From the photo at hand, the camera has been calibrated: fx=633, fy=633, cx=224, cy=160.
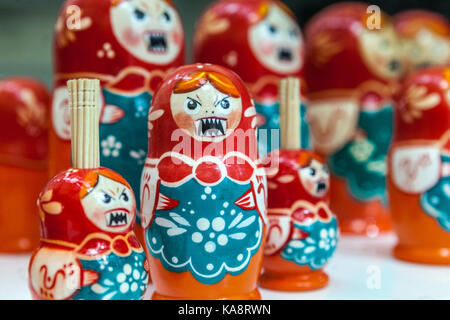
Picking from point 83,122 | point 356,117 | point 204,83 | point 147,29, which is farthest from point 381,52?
point 83,122

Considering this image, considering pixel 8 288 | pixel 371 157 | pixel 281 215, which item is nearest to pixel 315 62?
pixel 371 157

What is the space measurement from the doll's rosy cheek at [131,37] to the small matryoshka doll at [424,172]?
0.57m

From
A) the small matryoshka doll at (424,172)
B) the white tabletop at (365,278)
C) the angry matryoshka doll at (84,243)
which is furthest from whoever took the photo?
the small matryoshka doll at (424,172)

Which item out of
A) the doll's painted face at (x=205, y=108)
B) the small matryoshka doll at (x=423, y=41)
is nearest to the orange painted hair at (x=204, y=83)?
the doll's painted face at (x=205, y=108)

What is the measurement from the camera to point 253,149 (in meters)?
0.95

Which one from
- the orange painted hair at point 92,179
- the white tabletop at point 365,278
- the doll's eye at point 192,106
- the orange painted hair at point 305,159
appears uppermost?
the doll's eye at point 192,106

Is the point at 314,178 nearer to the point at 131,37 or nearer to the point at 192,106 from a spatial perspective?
the point at 192,106

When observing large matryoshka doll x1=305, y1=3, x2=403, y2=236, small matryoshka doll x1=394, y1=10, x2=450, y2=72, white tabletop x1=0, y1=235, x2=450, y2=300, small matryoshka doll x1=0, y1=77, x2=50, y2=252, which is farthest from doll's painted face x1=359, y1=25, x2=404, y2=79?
small matryoshka doll x1=0, y1=77, x2=50, y2=252

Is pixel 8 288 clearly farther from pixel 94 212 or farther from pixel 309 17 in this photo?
pixel 309 17

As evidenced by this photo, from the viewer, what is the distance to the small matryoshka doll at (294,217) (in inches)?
41.7

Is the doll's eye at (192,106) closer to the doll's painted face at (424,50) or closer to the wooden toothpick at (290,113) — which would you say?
the wooden toothpick at (290,113)

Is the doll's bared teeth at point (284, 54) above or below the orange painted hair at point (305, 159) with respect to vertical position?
above

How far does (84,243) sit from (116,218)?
5cm

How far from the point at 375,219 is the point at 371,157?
158mm
